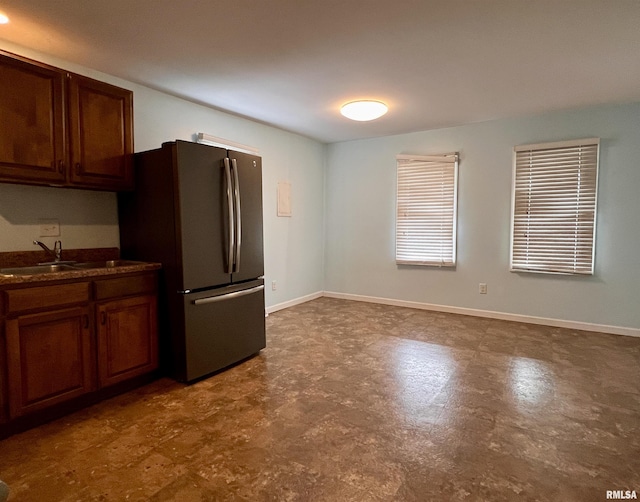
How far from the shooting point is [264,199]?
4641 millimetres

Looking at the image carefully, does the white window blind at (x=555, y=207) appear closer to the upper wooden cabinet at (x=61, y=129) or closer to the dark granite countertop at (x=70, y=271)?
the dark granite countertop at (x=70, y=271)

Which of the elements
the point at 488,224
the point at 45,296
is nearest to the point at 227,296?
the point at 45,296

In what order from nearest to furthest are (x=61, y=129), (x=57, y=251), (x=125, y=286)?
(x=61, y=129) → (x=125, y=286) → (x=57, y=251)

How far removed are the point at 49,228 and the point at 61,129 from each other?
0.76 m

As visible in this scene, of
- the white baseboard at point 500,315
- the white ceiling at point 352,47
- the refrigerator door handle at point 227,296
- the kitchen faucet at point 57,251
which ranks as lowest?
the white baseboard at point 500,315

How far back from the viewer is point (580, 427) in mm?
2166

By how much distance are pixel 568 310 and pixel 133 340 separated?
4.50 meters

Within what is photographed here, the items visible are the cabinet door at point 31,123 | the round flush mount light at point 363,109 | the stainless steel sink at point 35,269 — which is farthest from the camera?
the round flush mount light at point 363,109

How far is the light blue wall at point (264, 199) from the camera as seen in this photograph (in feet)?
8.54

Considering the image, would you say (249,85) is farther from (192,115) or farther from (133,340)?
(133,340)

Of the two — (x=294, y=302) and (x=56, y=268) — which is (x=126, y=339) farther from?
(x=294, y=302)

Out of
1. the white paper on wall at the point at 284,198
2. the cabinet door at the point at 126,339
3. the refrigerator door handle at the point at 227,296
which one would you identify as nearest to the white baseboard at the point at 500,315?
the white paper on wall at the point at 284,198

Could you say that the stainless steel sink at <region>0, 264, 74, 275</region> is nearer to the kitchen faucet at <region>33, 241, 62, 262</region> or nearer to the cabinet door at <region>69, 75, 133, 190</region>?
the kitchen faucet at <region>33, 241, 62, 262</region>

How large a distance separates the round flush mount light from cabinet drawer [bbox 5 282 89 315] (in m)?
2.77
